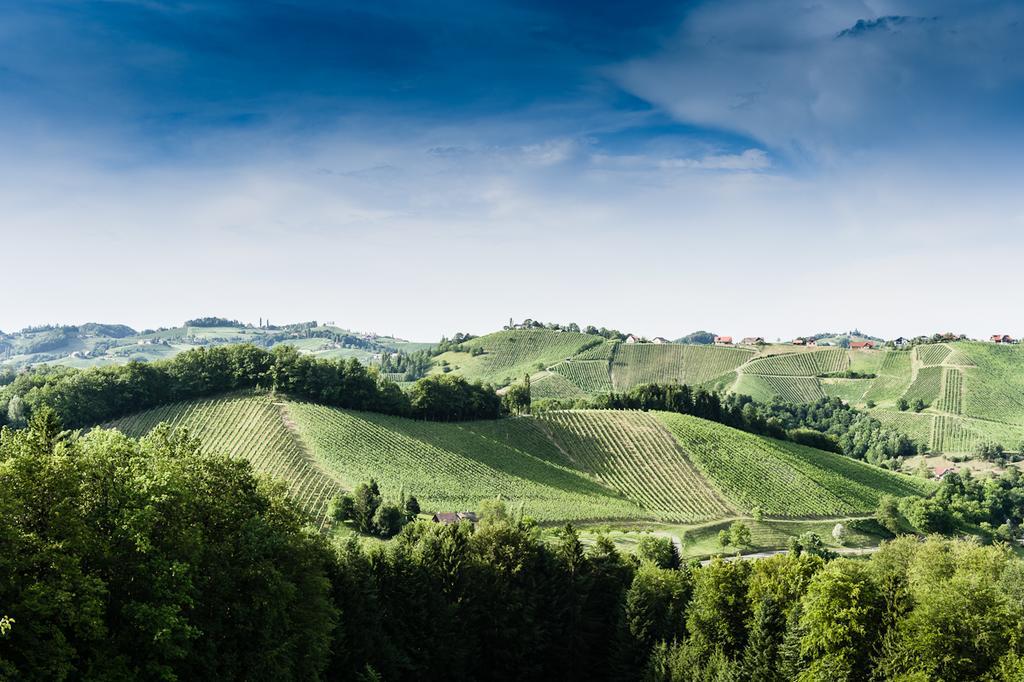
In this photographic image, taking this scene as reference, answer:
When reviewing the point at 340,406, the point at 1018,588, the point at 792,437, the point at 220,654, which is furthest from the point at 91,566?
the point at 792,437

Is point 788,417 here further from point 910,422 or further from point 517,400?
point 517,400

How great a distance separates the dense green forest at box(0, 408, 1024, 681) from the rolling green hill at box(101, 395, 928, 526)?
34.3 meters

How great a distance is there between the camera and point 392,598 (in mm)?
39094

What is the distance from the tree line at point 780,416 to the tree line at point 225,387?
25.3 metres

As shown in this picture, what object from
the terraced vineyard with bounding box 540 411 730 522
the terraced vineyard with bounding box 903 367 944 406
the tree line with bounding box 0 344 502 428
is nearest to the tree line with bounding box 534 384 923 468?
the terraced vineyard with bounding box 540 411 730 522

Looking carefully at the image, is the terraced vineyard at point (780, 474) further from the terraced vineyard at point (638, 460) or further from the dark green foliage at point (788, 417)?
the dark green foliage at point (788, 417)

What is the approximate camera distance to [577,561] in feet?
149

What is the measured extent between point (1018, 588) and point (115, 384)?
352ft

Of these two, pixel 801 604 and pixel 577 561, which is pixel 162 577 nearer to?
pixel 577 561

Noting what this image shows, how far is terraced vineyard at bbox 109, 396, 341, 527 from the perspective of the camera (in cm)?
7862

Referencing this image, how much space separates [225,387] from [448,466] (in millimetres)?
41026

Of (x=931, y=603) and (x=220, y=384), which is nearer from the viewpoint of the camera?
(x=931, y=603)

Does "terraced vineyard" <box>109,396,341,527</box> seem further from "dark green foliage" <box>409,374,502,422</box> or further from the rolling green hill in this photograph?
"dark green foliage" <box>409,374,502,422</box>

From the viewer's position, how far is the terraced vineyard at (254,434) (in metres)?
78.6
